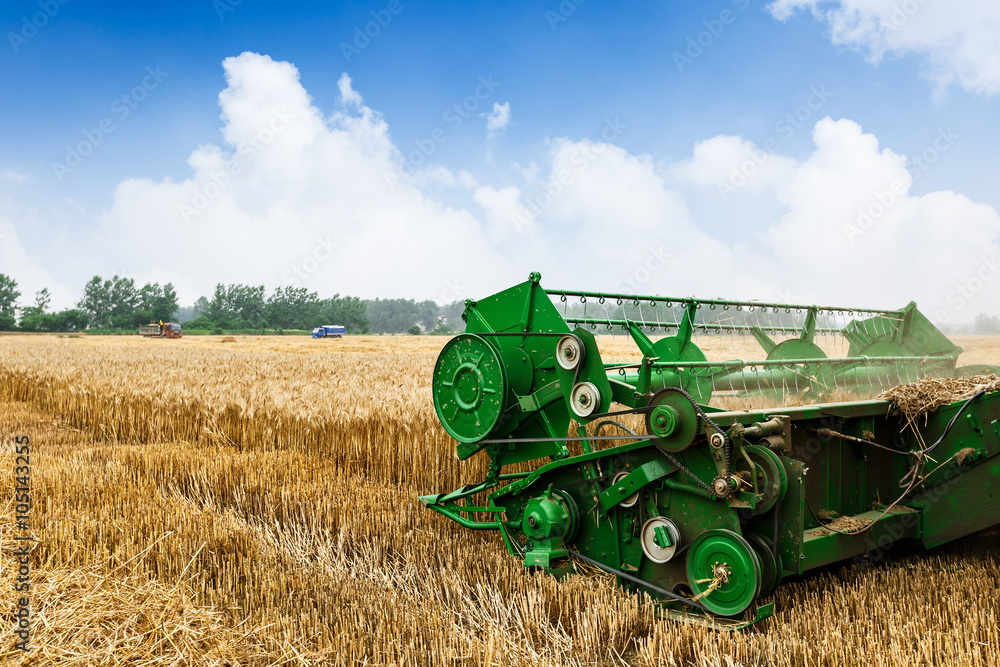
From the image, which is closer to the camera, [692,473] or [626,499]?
[692,473]

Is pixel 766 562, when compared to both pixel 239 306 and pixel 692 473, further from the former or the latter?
pixel 239 306

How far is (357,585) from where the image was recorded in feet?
13.6

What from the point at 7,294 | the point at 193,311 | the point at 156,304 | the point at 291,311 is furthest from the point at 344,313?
the point at 193,311

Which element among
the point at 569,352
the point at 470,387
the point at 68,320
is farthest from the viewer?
the point at 68,320

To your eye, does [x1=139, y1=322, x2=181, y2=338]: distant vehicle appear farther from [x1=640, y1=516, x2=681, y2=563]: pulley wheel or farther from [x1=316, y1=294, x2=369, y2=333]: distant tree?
[x1=640, y1=516, x2=681, y2=563]: pulley wheel

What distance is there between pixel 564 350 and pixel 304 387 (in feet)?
22.6

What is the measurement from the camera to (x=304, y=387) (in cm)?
1034

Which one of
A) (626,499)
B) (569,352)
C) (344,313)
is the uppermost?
(344,313)

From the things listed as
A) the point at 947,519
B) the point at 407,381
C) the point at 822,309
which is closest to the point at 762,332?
the point at 822,309

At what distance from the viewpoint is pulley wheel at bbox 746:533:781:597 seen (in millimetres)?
3494

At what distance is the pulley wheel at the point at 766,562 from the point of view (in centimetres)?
349

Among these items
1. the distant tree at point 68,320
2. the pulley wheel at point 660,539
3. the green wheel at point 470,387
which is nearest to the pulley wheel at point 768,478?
the pulley wheel at point 660,539

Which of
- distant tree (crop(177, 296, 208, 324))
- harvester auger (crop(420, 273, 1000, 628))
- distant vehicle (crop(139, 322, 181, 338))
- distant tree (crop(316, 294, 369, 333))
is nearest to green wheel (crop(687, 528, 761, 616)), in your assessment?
harvester auger (crop(420, 273, 1000, 628))

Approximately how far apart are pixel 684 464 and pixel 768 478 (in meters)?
0.45
